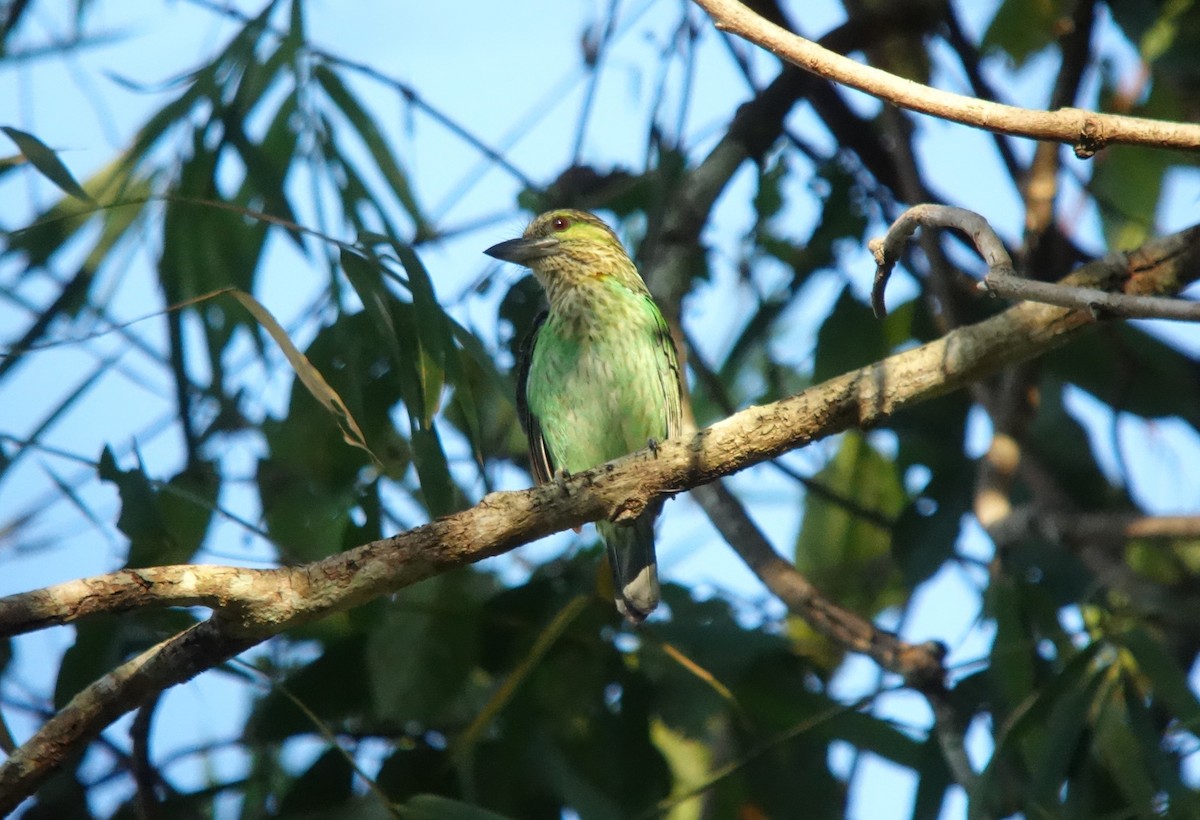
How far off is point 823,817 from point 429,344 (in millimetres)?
1798

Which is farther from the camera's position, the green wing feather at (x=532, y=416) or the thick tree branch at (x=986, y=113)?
the green wing feather at (x=532, y=416)

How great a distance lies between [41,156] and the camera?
2893 mm

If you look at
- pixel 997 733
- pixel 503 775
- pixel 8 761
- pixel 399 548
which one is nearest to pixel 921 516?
pixel 997 733

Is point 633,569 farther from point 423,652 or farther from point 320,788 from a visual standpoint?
point 320,788

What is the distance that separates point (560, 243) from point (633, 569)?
142 centimetres

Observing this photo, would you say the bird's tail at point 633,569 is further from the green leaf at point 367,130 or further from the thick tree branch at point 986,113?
the thick tree branch at point 986,113

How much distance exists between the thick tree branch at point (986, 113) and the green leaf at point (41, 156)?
1.55 m

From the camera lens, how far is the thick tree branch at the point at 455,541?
2.26m

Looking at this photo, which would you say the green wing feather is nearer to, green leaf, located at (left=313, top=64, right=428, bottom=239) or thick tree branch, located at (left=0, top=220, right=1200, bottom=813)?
green leaf, located at (left=313, top=64, right=428, bottom=239)

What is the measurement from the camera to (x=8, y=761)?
94.4 inches

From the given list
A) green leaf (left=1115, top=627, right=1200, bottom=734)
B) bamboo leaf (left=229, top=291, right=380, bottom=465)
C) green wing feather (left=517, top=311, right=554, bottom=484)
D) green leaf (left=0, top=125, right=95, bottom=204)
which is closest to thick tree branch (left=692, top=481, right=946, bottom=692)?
green leaf (left=1115, top=627, right=1200, bottom=734)

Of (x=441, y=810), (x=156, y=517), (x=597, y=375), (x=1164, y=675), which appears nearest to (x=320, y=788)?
(x=441, y=810)

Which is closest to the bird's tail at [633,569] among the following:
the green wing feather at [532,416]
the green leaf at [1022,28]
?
Result: the green wing feather at [532,416]

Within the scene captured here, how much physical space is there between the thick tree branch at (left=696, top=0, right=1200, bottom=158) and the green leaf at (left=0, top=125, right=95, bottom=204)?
1.55m
